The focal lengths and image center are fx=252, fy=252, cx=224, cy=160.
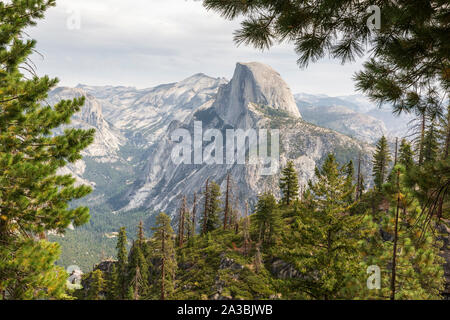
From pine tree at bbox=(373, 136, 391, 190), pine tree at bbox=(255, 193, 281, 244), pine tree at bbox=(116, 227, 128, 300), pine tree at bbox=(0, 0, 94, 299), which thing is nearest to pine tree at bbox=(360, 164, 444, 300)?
pine tree at bbox=(0, 0, 94, 299)

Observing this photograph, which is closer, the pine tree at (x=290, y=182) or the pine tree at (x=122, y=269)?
the pine tree at (x=122, y=269)

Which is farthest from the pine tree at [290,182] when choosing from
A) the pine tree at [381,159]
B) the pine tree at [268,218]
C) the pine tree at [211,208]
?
the pine tree at [381,159]

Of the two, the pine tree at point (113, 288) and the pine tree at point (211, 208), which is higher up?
the pine tree at point (211, 208)

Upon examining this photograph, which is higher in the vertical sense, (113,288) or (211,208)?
(211,208)

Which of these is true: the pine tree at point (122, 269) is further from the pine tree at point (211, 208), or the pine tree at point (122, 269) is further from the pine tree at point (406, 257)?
the pine tree at point (406, 257)

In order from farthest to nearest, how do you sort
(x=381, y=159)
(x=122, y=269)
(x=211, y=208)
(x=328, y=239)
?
1. (x=381, y=159)
2. (x=211, y=208)
3. (x=122, y=269)
4. (x=328, y=239)

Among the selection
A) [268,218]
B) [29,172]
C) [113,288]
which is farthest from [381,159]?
[29,172]

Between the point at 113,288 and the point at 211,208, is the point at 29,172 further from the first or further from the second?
the point at 211,208

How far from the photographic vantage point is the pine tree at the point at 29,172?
20.9ft

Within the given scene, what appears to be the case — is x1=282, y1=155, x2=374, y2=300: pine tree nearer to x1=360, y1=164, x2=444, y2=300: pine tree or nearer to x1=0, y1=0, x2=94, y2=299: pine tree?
x1=360, y1=164, x2=444, y2=300: pine tree

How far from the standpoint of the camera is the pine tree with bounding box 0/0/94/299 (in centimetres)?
638

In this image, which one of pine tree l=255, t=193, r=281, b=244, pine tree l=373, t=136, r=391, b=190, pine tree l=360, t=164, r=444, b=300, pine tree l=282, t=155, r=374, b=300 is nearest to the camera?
pine tree l=360, t=164, r=444, b=300

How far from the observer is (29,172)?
6.30 metres
